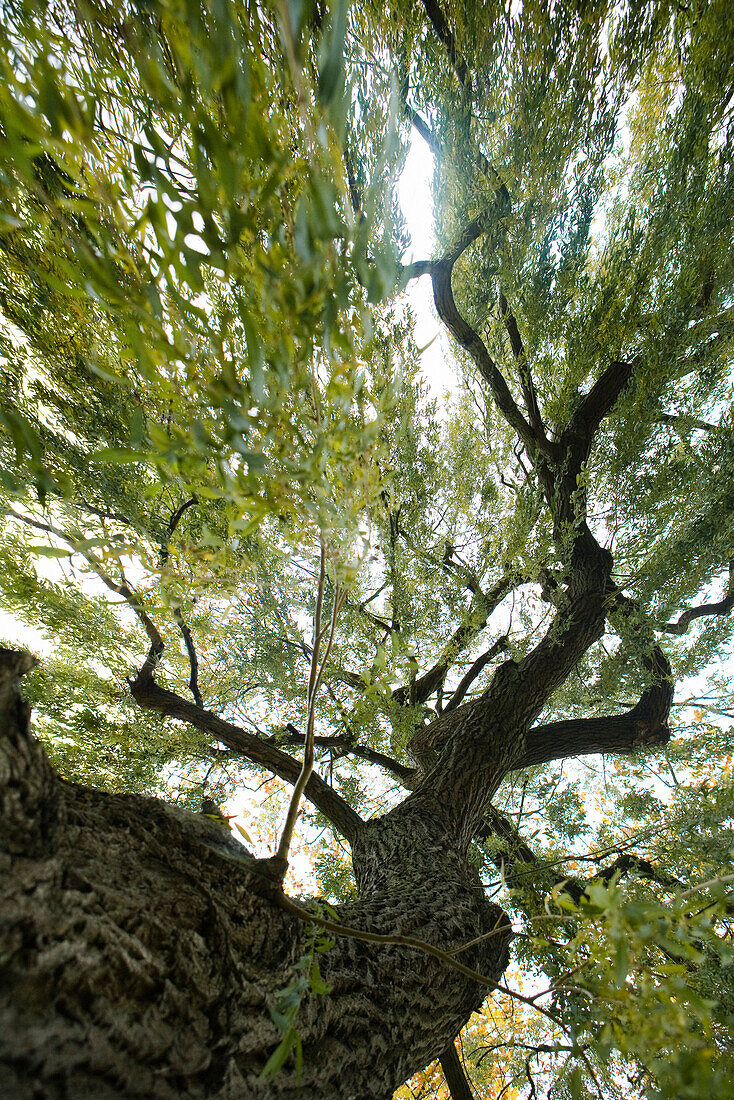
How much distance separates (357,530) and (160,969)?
0.91m

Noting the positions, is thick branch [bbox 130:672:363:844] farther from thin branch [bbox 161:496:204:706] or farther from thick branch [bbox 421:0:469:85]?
thick branch [bbox 421:0:469:85]

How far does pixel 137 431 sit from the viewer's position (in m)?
0.88

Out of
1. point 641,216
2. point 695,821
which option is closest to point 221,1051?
point 695,821

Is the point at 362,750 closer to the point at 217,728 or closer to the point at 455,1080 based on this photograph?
the point at 217,728

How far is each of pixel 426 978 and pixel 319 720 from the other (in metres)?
2.39

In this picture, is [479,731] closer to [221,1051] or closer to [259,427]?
[221,1051]

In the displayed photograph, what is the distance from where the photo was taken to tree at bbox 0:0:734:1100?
31.1 inches

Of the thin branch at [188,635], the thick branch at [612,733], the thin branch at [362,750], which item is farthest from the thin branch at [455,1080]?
the thin branch at [188,635]

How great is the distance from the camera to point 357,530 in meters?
1.09

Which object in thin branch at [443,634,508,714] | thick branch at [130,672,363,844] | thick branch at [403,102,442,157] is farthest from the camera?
thin branch at [443,634,508,714]

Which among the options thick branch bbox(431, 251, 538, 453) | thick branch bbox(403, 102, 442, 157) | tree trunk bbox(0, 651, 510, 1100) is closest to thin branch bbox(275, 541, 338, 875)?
tree trunk bbox(0, 651, 510, 1100)

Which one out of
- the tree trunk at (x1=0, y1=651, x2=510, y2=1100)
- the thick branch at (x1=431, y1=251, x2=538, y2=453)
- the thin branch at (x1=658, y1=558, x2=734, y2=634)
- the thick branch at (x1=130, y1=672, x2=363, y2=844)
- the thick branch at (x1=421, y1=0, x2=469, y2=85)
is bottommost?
the tree trunk at (x1=0, y1=651, x2=510, y2=1100)

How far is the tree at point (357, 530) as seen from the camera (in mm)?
790

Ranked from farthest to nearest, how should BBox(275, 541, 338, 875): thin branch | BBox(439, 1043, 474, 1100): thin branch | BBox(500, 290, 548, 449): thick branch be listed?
BBox(500, 290, 548, 449): thick branch → BBox(439, 1043, 474, 1100): thin branch → BBox(275, 541, 338, 875): thin branch
